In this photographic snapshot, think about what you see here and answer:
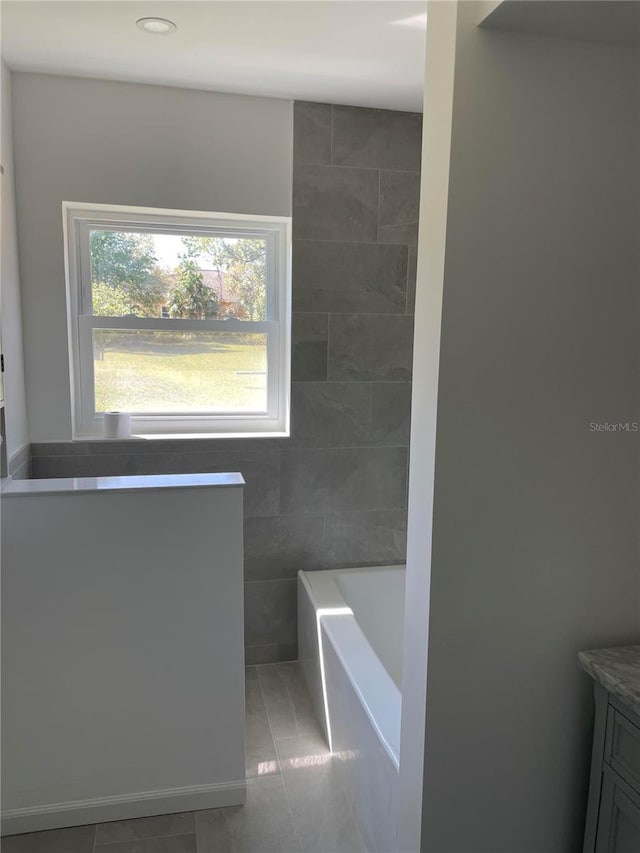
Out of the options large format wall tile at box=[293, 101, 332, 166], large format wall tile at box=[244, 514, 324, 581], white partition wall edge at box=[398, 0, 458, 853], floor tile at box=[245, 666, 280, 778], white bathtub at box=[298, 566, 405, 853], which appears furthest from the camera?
large format wall tile at box=[244, 514, 324, 581]

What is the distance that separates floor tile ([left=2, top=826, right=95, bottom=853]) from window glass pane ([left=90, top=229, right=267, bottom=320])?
1.97 meters

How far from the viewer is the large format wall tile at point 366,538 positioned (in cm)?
290

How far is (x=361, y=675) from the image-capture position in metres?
1.94

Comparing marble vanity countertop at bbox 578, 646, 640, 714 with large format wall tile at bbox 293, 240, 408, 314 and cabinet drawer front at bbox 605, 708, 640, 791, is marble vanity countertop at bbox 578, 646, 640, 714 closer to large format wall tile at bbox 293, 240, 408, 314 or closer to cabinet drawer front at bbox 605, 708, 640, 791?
cabinet drawer front at bbox 605, 708, 640, 791

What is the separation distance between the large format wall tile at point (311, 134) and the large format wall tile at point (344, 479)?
4.40ft

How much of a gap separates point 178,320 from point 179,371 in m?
0.24

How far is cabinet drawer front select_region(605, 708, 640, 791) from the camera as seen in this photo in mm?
1143

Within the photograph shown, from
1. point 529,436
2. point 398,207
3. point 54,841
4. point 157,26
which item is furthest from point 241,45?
point 54,841

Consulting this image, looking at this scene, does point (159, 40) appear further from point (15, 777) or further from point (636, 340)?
point (15, 777)

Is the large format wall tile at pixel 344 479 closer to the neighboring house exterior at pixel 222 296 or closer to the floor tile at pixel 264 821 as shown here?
the neighboring house exterior at pixel 222 296

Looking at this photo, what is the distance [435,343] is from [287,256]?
176 cm

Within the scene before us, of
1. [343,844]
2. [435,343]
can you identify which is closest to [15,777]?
[343,844]

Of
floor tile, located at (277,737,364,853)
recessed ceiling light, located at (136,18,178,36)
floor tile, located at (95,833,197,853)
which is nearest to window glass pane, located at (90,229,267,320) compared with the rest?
recessed ceiling light, located at (136,18,178,36)

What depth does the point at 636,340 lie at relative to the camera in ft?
4.06
